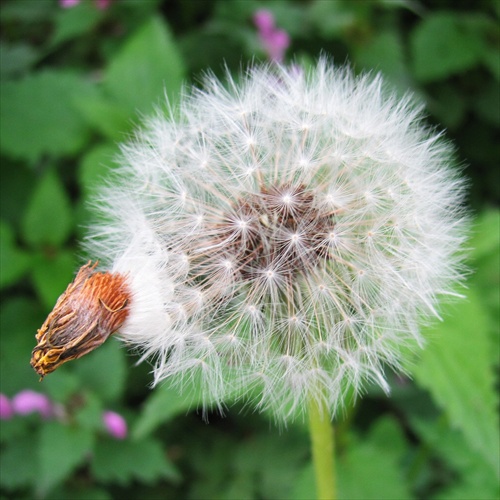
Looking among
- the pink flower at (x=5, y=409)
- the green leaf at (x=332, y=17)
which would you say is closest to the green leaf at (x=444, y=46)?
the green leaf at (x=332, y=17)

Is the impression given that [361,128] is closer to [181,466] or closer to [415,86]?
[415,86]

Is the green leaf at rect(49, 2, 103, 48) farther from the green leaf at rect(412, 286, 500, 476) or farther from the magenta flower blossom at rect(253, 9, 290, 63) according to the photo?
the green leaf at rect(412, 286, 500, 476)

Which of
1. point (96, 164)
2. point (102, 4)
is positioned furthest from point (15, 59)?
point (96, 164)

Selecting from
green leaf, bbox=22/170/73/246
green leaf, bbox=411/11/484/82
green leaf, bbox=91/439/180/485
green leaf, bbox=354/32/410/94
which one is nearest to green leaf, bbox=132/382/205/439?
green leaf, bbox=91/439/180/485

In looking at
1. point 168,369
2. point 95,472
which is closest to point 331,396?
point 168,369

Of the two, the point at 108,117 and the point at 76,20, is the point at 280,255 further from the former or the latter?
the point at 76,20

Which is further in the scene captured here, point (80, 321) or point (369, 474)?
point (369, 474)
